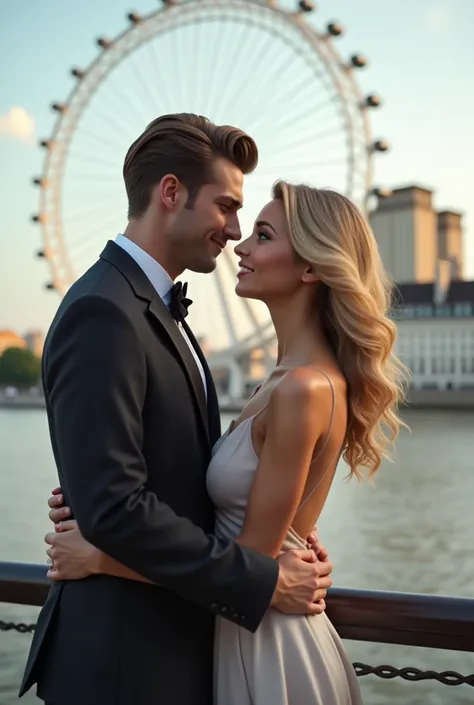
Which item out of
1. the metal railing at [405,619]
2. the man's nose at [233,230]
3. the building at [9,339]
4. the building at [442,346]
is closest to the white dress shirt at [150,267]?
the man's nose at [233,230]

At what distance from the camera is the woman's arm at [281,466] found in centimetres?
129

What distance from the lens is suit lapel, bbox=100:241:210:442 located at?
4.30 feet

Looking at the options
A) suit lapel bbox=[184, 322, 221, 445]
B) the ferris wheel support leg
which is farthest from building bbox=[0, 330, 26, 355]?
suit lapel bbox=[184, 322, 221, 445]

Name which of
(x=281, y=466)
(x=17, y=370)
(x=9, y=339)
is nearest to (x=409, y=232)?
(x=17, y=370)

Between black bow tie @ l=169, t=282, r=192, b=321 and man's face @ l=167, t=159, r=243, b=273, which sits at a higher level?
man's face @ l=167, t=159, r=243, b=273

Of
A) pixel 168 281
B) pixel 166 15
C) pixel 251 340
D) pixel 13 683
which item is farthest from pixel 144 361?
pixel 251 340

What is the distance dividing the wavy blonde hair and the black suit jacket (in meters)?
0.26

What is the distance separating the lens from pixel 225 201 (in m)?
1.41

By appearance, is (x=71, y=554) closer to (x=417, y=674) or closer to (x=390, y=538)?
(x=417, y=674)

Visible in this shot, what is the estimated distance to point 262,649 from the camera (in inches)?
52.4

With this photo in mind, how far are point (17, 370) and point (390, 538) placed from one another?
177 feet

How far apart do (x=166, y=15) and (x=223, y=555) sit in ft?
62.3

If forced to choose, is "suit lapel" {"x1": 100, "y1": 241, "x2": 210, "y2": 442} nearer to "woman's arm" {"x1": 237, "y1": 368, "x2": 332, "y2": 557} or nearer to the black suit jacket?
the black suit jacket

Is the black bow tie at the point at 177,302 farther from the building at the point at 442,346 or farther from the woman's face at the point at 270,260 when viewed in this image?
the building at the point at 442,346
